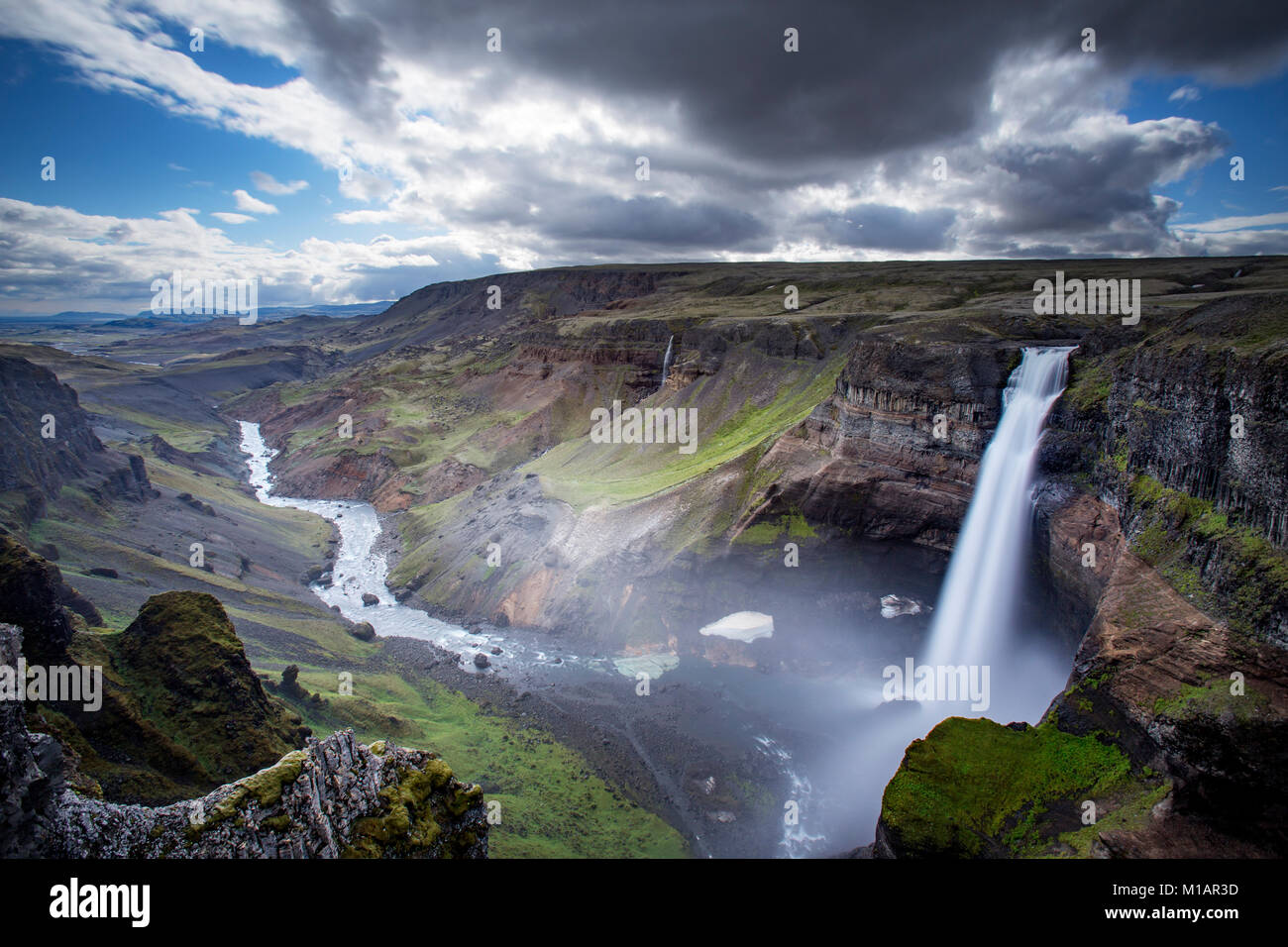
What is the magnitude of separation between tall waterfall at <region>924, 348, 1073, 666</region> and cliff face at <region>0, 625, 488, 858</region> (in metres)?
30.9

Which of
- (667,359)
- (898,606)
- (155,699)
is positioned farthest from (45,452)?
(898,606)

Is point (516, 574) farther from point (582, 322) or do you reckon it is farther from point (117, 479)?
point (582, 322)

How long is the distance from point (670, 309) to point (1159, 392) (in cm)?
10098

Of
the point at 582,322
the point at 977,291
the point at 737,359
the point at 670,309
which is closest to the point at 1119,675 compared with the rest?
the point at 737,359

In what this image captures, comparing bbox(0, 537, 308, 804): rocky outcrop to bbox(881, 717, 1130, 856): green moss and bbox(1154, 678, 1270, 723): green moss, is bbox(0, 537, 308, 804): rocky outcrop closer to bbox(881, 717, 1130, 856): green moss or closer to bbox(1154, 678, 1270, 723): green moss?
bbox(881, 717, 1130, 856): green moss

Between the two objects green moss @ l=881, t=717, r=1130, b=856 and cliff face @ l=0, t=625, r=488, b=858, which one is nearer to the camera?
cliff face @ l=0, t=625, r=488, b=858

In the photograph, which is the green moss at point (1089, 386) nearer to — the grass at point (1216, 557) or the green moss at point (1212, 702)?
the grass at point (1216, 557)

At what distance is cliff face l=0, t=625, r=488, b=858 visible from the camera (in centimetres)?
1019

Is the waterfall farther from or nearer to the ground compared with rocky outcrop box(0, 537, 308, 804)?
farther from the ground

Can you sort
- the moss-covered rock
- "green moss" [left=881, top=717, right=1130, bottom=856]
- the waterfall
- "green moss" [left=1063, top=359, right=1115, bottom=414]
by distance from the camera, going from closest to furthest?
the moss-covered rock
"green moss" [left=881, top=717, right=1130, bottom=856]
"green moss" [left=1063, top=359, right=1115, bottom=414]
the waterfall

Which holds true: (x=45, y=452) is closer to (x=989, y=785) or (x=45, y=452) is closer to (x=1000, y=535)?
(x=989, y=785)

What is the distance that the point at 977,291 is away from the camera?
9738 centimetres

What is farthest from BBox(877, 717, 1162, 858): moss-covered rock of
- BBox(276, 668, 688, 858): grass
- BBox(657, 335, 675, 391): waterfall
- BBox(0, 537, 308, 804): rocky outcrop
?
BBox(657, 335, 675, 391): waterfall
